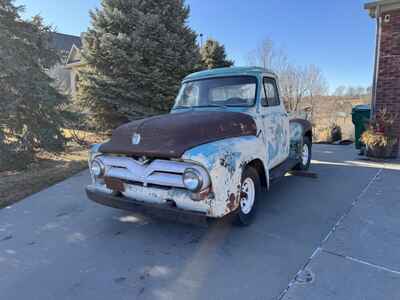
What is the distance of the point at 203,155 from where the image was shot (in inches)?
104

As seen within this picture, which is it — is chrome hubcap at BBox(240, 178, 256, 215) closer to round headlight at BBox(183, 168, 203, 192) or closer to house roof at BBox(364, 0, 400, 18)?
round headlight at BBox(183, 168, 203, 192)

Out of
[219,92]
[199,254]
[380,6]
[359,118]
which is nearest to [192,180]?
[199,254]

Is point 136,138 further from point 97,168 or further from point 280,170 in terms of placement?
point 280,170

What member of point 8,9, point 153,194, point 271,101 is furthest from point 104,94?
point 153,194

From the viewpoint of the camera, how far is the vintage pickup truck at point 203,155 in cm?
267

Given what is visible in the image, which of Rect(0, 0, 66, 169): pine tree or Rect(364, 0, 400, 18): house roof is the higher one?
Rect(364, 0, 400, 18): house roof

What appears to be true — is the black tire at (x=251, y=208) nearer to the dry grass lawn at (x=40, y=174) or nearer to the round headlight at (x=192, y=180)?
the round headlight at (x=192, y=180)

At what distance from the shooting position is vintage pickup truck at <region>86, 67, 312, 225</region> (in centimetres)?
267

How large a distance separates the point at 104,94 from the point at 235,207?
811 cm

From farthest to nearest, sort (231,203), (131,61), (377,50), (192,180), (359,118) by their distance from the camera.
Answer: (131,61) < (359,118) < (377,50) < (231,203) < (192,180)

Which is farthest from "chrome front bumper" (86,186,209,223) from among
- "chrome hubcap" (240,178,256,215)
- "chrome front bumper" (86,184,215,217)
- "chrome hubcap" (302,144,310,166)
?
"chrome hubcap" (302,144,310,166)

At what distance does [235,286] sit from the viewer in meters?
2.33

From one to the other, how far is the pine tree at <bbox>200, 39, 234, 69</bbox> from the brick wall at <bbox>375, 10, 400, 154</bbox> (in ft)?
28.6

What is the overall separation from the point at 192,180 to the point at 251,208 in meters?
1.23
